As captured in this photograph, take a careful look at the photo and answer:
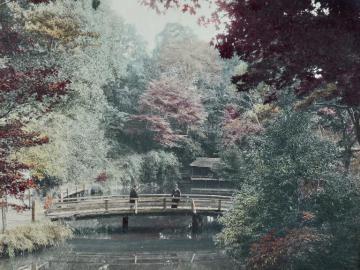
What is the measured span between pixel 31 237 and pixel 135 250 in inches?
199

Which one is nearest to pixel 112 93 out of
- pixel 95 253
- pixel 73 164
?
pixel 73 164

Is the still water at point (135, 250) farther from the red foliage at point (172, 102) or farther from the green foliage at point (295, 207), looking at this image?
the red foliage at point (172, 102)

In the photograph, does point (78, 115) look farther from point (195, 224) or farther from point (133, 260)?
point (133, 260)

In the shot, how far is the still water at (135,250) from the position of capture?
1709cm

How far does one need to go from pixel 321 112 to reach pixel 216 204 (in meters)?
7.95

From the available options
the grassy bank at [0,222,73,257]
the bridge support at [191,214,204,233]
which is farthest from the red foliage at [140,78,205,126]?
the grassy bank at [0,222,73,257]

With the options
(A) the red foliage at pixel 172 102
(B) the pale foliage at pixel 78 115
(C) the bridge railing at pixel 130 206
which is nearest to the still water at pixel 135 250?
(C) the bridge railing at pixel 130 206

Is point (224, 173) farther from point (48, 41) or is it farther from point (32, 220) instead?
point (32, 220)

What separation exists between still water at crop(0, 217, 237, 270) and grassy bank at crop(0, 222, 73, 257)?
323 mm

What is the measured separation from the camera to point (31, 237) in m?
16.8

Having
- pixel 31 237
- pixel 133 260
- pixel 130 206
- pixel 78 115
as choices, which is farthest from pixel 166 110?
pixel 31 237

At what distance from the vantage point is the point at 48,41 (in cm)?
2822

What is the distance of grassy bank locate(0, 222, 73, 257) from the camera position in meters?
15.7

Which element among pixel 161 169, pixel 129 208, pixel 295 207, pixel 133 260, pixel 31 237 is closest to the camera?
pixel 295 207
